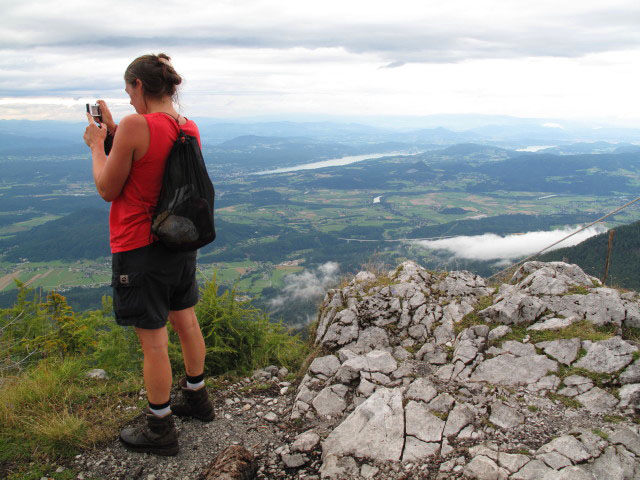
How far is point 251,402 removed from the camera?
4766 mm

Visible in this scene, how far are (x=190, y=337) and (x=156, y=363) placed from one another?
1.57 feet

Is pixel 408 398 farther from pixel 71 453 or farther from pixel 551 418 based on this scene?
pixel 71 453

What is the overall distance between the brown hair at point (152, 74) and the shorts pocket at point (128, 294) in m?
1.52

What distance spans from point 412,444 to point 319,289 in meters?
5.47

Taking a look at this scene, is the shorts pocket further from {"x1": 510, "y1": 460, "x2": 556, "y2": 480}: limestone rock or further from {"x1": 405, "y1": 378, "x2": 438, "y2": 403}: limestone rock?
{"x1": 510, "y1": 460, "x2": 556, "y2": 480}: limestone rock

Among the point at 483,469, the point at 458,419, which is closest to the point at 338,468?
the point at 483,469

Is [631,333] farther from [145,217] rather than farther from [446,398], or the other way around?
[145,217]

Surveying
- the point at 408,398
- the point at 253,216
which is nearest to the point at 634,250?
the point at 408,398

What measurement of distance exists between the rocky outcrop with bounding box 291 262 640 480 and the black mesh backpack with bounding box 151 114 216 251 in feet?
7.56

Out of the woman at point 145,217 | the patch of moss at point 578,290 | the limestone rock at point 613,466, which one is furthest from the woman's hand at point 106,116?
the patch of moss at point 578,290

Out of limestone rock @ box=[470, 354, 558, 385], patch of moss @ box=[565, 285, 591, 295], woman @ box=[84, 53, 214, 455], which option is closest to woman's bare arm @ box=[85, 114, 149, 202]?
woman @ box=[84, 53, 214, 455]

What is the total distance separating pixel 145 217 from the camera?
340cm

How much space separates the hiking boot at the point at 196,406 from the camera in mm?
4289

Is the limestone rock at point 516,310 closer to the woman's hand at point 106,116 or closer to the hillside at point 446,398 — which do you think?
the hillside at point 446,398
